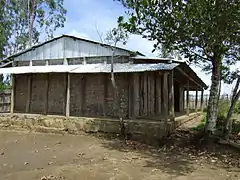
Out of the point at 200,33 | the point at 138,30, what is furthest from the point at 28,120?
the point at 200,33

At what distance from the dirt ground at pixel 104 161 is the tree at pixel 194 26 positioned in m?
2.49

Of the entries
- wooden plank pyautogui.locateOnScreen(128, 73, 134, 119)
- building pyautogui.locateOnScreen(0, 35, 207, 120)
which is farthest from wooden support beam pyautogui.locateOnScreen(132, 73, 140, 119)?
wooden plank pyautogui.locateOnScreen(128, 73, 134, 119)

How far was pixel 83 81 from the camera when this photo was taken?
Answer: 49.6ft

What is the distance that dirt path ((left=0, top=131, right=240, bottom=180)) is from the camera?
23.0ft

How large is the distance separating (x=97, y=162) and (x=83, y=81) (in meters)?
7.41

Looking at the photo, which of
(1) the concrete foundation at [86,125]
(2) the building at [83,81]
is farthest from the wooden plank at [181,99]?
(1) the concrete foundation at [86,125]

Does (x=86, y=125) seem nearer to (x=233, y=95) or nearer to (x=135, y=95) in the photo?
(x=135, y=95)

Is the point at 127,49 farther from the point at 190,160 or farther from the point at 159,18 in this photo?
the point at 190,160

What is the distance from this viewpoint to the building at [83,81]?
1377 centimetres

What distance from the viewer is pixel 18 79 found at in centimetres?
1706

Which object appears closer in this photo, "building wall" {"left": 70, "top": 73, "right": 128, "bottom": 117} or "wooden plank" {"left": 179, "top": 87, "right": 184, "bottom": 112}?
"building wall" {"left": 70, "top": 73, "right": 128, "bottom": 117}

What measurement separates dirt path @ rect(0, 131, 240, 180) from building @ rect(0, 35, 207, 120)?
296 centimetres

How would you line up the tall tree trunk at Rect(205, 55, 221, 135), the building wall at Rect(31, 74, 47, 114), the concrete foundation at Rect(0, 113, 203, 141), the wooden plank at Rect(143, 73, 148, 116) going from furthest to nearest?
the building wall at Rect(31, 74, 47, 114) → the wooden plank at Rect(143, 73, 148, 116) → the concrete foundation at Rect(0, 113, 203, 141) → the tall tree trunk at Rect(205, 55, 221, 135)

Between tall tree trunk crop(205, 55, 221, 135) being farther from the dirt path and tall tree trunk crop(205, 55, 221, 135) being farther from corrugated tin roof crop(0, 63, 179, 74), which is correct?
corrugated tin roof crop(0, 63, 179, 74)
